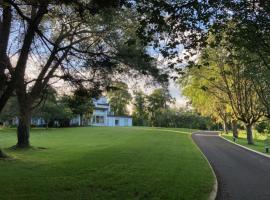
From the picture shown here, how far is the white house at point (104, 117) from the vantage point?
97463 millimetres

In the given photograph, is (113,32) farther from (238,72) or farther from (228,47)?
(238,72)

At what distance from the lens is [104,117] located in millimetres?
100688

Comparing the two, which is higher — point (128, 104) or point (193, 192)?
point (128, 104)

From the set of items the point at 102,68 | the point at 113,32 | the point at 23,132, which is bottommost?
the point at 23,132

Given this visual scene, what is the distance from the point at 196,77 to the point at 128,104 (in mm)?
64931

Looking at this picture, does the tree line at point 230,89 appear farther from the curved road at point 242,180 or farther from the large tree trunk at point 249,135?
the curved road at point 242,180

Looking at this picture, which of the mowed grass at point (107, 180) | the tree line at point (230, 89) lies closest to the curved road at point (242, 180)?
the mowed grass at point (107, 180)

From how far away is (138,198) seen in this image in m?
11.6

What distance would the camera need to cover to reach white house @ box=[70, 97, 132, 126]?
320ft

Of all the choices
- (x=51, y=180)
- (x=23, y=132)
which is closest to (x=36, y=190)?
(x=51, y=180)

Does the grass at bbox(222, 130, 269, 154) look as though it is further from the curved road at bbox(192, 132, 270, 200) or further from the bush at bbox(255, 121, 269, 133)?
the curved road at bbox(192, 132, 270, 200)

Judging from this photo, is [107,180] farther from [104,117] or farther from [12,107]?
[104,117]

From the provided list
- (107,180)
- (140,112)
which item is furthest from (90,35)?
(140,112)

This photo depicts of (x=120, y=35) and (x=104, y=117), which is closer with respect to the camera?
(x=120, y=35)
